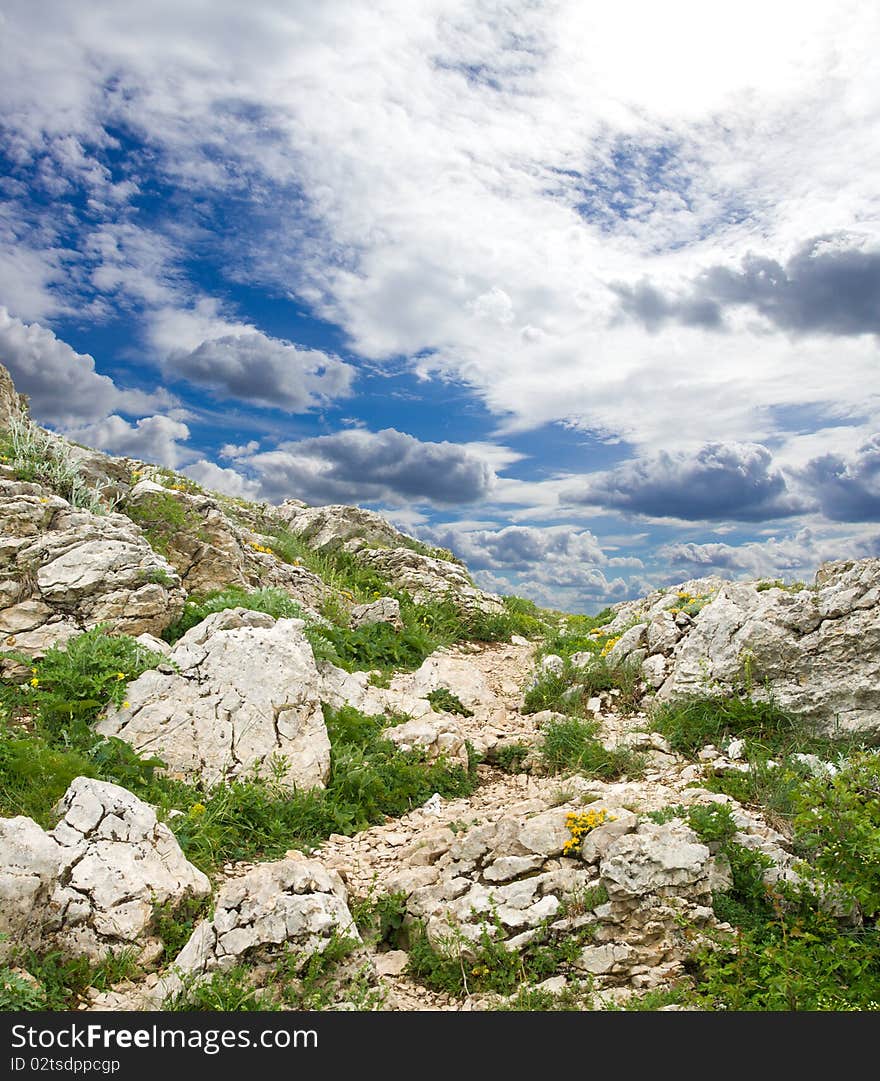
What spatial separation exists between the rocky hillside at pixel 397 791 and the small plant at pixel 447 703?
5 cm

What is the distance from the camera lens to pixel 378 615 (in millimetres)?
14852

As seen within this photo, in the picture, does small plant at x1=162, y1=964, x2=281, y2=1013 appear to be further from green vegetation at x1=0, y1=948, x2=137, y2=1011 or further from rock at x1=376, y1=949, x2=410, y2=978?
rock at x1=376, y1=949, x2=410, y2=978

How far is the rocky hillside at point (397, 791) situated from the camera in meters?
5.88

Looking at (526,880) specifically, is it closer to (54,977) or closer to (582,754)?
(582,754)

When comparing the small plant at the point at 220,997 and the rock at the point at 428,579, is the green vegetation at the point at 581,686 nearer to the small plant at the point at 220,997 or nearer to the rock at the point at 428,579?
the rock at the point at 428,579

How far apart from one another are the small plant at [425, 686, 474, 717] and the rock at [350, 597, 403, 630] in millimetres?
3022

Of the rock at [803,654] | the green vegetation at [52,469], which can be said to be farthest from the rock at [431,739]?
the green vegetation at [52,469]

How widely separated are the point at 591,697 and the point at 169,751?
21.2 ft

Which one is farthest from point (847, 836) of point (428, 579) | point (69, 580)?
point (428, 579)

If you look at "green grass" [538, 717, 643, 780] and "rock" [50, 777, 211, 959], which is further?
"green grass" [538, 717, 643, 780]

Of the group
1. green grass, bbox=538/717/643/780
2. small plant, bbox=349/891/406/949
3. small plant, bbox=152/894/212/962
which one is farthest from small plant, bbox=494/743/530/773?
small plant, bbox=152/894/212/962

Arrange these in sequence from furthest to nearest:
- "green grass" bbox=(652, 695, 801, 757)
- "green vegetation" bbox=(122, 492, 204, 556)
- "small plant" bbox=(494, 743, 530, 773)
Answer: "green vegetation" bbox=(122, 492, 204, 556), "small plant" bbox=(494, 743, 530, 773), "green grass" bbox=(652, 695, 801, 757)

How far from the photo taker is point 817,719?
9797 millimetres

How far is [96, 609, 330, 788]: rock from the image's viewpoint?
8680 millimetres
